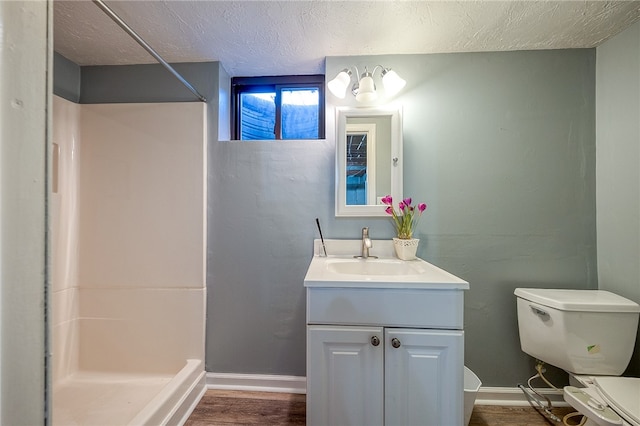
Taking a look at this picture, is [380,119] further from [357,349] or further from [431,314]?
[357,349]

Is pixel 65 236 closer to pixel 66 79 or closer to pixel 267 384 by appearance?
pixel 66 79

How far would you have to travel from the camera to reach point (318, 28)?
4.13 ft

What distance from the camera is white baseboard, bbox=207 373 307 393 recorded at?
148cm

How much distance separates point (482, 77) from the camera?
4.77 ft

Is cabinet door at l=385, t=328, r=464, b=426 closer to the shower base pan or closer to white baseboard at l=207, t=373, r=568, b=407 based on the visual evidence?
white baseboard at l=207, t=373, r=568, b=407

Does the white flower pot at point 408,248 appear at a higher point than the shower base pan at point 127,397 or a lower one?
higher

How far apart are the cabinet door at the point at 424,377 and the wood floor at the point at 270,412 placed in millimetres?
→ 566

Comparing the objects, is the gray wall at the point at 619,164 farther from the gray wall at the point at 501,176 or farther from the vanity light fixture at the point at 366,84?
the vanity light fixture at the point at 366,84

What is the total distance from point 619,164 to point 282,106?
6.15 ft

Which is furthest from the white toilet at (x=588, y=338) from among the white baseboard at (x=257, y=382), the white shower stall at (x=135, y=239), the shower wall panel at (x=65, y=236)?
the shower wall panel at (x=65, y=236)

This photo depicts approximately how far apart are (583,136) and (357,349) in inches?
66.0

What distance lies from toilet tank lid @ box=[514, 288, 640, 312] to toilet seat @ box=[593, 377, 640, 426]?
280mm

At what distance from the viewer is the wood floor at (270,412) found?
1.26m

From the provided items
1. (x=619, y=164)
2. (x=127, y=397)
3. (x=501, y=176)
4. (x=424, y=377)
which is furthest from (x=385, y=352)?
(x=619, y=164)
